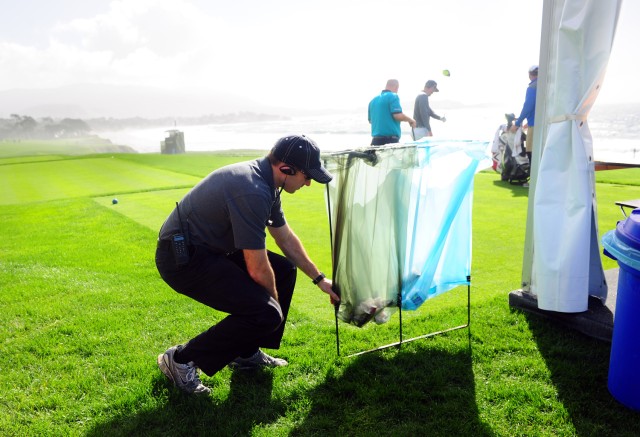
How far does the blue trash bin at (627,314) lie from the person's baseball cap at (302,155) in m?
1.48

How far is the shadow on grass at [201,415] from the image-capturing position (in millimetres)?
2564

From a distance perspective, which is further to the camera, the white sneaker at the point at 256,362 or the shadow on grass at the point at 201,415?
the white sneaker at the point at 256,362

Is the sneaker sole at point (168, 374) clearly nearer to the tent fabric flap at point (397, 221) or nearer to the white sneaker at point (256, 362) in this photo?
the white sneaker at point (256, 362)

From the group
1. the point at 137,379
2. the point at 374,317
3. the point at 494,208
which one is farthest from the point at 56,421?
the point at 494,208

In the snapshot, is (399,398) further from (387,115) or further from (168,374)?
(387,115)

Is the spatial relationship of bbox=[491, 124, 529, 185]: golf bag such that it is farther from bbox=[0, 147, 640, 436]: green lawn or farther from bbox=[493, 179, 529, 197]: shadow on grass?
bbox=[0, 147, 640, 436]: green lawn

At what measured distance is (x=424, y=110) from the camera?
32.5 ft

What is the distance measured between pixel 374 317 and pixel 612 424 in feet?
4.47

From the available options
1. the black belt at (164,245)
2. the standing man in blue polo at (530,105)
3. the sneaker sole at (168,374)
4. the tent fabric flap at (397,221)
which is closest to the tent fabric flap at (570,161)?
the tent fabric flap at (397,221)

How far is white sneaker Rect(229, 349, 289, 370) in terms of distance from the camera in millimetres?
3131

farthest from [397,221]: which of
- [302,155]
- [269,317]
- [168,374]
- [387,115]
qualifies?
[387,115]

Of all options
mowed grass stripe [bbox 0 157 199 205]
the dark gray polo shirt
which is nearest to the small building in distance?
mowed grass stripe [bbox 0 157 199 205]

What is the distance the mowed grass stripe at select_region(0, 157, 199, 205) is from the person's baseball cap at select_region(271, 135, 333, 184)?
9121 millimetres

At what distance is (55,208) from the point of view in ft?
30.1
